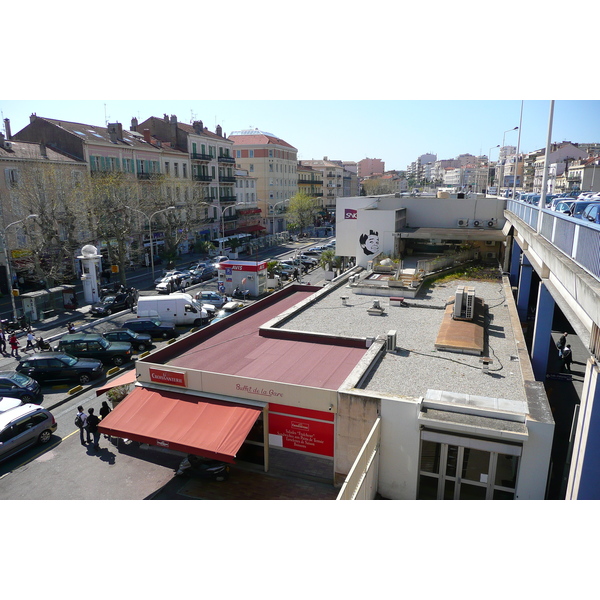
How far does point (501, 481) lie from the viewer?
9875mm

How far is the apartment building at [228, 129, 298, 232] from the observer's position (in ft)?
230

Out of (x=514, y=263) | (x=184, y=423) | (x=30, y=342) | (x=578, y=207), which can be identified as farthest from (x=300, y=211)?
(x=184, y=423)

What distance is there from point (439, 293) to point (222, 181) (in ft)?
143

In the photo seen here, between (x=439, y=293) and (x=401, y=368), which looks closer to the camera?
(x=401, y=368)

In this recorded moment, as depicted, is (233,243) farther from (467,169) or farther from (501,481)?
(467,169)

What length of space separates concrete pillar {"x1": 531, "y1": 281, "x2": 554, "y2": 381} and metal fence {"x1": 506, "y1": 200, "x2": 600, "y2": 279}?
4803 mm

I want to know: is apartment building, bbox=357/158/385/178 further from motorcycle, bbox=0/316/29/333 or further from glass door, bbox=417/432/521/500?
glass door, bbox=417/432/521/500

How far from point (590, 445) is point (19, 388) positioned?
54.8ft

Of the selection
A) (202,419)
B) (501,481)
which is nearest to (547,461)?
(501,481)

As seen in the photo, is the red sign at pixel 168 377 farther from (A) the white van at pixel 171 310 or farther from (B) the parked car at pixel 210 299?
(B) the parked car at pixel 210 299

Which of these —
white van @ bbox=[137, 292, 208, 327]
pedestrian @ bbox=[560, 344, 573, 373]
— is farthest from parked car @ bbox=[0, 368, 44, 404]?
pedestrian @ bbox=[560, 344, 573, 373]

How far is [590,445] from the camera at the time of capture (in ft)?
24.3

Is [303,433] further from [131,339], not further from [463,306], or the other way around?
[131,339]

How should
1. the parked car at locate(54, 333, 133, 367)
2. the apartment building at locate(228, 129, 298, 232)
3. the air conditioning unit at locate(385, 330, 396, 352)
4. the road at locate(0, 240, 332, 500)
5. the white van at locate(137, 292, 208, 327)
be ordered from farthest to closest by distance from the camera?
1. the apartment building at locate(228, 129, 298, 232)
2. the white van at locate(137, 292, 208, 327)
3. the parked car at locate(54, 333, 133, 367)
4. the air conditioning unit at locate(385, 330, 396, 352)
5. the road at locate(0, 240, 332, 500)
